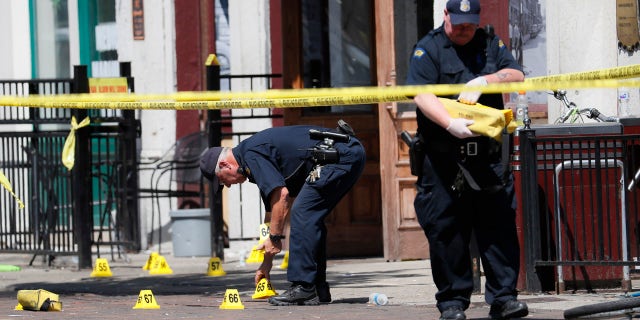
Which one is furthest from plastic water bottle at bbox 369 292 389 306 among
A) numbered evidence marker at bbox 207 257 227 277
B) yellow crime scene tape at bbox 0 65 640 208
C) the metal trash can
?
the metal trash can

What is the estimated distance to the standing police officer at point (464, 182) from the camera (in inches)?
320

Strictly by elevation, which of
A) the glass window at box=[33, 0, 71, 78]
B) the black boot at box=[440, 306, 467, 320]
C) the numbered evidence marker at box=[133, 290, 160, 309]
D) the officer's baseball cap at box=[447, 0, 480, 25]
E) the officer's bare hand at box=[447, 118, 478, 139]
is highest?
the glass window at box=[33, 0, 71, 78]

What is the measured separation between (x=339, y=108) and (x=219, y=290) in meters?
3.41

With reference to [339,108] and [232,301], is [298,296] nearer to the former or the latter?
[232,301]

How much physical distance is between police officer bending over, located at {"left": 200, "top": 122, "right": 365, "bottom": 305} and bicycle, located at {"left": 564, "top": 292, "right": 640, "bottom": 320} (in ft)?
7.35

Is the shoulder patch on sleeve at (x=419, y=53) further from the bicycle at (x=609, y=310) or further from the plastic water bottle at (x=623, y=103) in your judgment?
the plastic water bottle at (x=623, y=103)

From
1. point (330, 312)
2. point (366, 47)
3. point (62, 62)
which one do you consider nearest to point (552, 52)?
point (366, 47)

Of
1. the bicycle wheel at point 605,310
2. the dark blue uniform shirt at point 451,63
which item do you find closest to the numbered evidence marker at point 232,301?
the dark blue uniform shirt at point 451,63

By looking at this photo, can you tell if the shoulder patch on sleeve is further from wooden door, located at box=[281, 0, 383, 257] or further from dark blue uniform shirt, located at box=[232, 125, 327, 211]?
wooden door, located at box=[281, 0, 383, 257]

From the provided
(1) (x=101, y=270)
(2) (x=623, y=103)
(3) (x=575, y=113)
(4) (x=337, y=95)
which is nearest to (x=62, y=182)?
(1) (x=101, y=270)

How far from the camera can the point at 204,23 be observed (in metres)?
16.8

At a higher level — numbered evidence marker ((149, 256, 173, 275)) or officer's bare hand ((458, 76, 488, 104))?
officer's bare hand ((458, 76, 488, 104))

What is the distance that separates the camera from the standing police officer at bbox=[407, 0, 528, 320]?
813cm

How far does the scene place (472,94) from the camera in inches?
316
